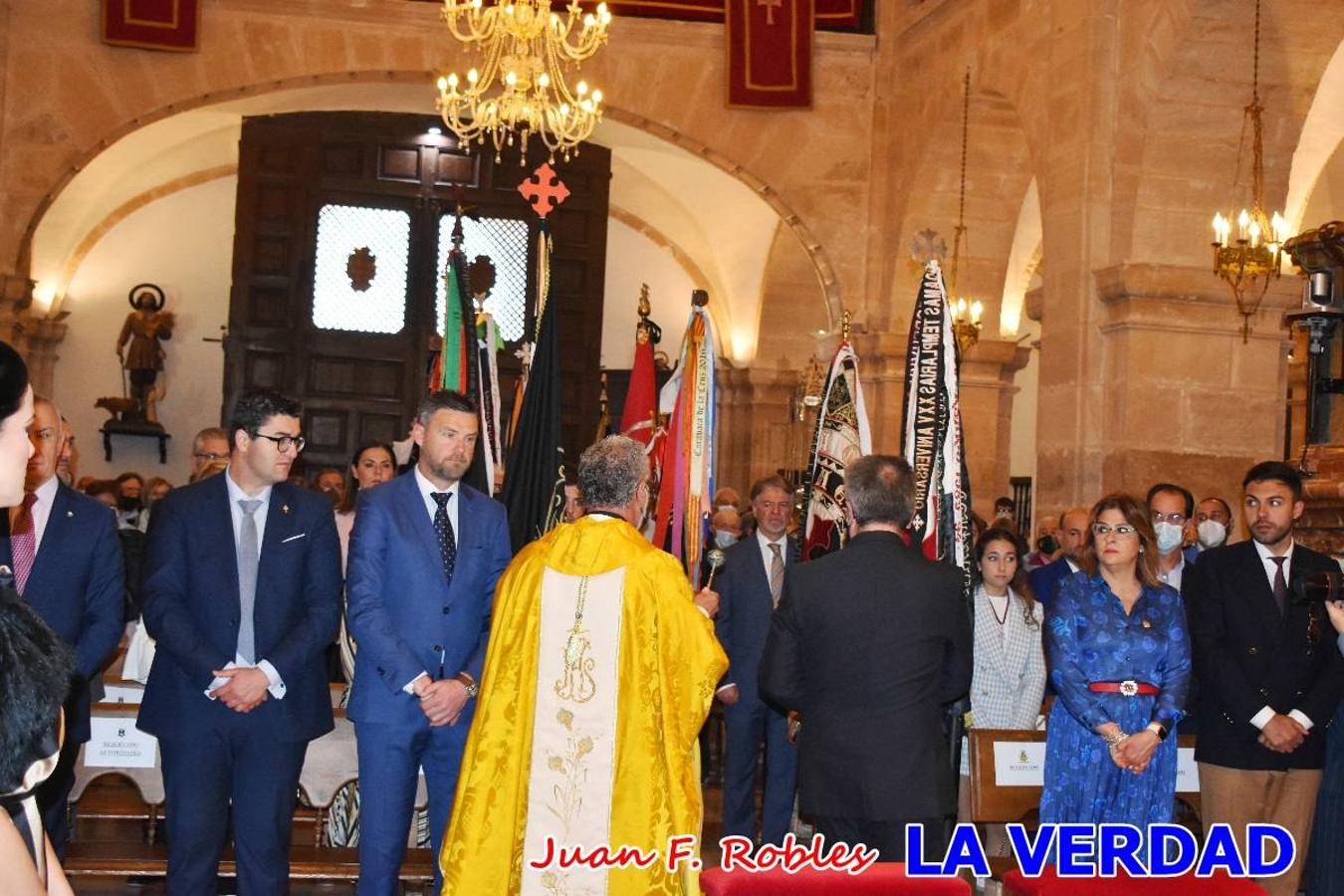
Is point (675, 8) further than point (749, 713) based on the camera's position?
Yes

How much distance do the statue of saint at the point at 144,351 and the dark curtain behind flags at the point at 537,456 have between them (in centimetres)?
1272

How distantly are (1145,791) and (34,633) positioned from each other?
4185 mm

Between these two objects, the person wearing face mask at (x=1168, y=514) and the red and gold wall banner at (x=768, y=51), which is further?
the red and gold wall banner at (x=768, y=51)

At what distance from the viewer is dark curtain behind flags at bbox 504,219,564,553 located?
640 centimetres

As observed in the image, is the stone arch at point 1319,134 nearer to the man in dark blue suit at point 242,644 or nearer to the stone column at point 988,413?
the stone column at point 988,413

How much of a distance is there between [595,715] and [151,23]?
34.6 ft

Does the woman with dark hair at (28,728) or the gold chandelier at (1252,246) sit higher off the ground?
the gold chandelier at (1252,246)

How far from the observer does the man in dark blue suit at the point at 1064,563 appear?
799cm

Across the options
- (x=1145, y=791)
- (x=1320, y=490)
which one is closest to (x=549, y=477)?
(x=1145, y=791)

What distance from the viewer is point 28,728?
1942 mm

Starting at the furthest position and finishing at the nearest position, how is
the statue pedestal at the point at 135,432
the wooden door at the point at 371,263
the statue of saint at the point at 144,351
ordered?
the statue of saint at the point at 144,351 → the statue pedestal at the point at 135,432 → the wooden door at the point at 371,263

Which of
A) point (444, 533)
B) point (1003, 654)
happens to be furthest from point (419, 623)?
point (1003, 654)

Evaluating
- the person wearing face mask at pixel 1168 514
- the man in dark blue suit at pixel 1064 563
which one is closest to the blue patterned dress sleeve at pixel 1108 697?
the person wearing face mask at pixel 1168 514

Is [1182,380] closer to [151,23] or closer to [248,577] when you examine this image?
[248,577]
